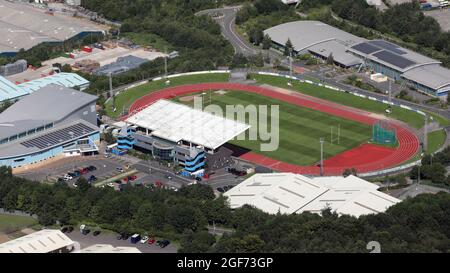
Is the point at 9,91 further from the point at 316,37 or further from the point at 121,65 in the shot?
the point at 316,37

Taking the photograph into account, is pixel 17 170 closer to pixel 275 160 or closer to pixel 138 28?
pixel 275 160

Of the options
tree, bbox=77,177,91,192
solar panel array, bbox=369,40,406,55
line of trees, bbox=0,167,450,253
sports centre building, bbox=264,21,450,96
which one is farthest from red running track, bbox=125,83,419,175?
tree, bbox=77,177,91,192

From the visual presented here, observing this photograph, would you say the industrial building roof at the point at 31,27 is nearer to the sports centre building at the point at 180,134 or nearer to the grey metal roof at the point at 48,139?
the grey metal roof at the point at 48,139

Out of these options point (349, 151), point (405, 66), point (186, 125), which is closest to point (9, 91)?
point (186, 125)

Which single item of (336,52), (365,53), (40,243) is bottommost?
(336,52)

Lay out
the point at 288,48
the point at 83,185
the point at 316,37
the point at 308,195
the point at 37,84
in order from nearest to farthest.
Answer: the point at 308,195 < the point at 83,185 < the point at 37,84 < the point at 288,48 < the point at 316,37
